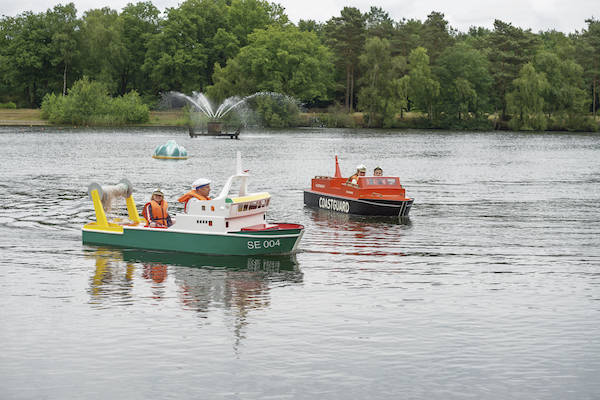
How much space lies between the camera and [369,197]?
38.0 metres

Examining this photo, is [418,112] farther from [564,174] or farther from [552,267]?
[552,267]

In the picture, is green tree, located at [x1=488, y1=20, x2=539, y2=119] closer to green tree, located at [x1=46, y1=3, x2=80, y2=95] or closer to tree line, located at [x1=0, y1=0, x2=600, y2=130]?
tree line, located at [x1=0, y1=0, x2=600, y2=130]

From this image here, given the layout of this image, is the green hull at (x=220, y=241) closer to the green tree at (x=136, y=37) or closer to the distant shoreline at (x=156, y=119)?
the distant shoreline at (x=156, y=119)

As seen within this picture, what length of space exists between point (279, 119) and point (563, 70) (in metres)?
52.9

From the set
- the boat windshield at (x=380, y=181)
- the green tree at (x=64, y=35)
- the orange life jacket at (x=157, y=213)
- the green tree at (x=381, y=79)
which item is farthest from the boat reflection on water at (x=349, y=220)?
the green tree at (x=64, y=35)

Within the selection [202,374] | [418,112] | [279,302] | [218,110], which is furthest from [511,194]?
[418,112]

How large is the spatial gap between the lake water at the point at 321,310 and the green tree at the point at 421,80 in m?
116

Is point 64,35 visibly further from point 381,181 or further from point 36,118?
point 381,181

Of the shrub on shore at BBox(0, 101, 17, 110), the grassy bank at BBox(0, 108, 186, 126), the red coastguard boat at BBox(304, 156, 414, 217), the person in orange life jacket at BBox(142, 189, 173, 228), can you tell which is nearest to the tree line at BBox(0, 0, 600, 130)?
the shrub on shore at BBox(0, 101, 17, 110)

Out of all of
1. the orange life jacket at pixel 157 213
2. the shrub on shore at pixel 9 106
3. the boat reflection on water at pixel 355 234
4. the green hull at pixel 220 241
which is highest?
the shrub on shore at pixel 9 106

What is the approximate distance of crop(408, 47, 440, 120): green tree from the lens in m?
157

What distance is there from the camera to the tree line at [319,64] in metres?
158

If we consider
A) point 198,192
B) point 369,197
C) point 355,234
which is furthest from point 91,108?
point 198,192

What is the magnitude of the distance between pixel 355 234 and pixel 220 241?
25.7 feet
